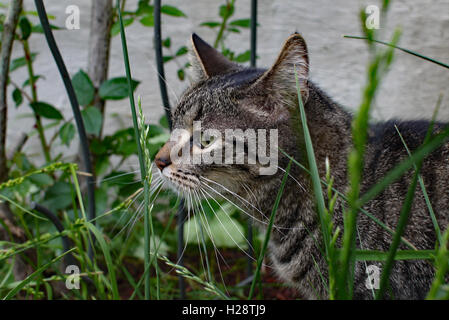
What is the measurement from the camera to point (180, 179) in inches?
43.3

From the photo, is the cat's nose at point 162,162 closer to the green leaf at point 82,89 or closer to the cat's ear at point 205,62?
the cat's ear at point 205,62

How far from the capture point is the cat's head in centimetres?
107

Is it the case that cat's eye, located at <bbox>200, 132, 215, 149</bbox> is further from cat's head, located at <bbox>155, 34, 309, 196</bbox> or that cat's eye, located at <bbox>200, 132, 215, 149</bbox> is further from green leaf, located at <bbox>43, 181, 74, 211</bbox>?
green leaf, located at <bbox>43, 181, 74, 211</bbox>

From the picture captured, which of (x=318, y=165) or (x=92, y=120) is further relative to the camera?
(x=92, y=120)

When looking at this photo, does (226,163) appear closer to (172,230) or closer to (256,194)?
(256,194)

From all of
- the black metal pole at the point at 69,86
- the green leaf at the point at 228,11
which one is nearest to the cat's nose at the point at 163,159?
the black metal pole at the point at 69,86

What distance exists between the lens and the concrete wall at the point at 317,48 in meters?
1.98

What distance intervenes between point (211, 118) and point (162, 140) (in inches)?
14.6

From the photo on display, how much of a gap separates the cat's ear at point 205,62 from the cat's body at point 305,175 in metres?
0.08

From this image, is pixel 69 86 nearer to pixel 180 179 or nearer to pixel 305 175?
pixel 180 179

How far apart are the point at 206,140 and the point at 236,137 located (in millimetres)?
81

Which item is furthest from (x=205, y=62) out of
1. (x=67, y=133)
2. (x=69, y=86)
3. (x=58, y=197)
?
(x=58, y=197)

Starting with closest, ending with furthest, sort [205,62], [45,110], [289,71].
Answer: [289,71]
[205,62]
[45,110]
